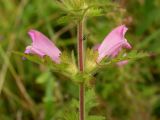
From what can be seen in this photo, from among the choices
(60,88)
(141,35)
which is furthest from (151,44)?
(60,88)

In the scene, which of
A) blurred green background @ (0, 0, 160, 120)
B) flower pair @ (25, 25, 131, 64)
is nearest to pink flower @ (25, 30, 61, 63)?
flower pair @ (25, 25, 131, 64)

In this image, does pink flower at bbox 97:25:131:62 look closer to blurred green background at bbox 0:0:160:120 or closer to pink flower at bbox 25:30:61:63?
pink flower at bbox 25:30:61:63

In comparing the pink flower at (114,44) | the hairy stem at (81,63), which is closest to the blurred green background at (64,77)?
the pink flower at (114,44)

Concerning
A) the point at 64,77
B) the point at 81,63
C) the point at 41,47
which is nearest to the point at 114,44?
the point at 81,63

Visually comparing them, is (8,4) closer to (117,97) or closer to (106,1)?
(117,97)

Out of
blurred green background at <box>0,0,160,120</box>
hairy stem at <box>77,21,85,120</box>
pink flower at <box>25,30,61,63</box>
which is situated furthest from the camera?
blurred green background at <box>0,0,160,120</box>

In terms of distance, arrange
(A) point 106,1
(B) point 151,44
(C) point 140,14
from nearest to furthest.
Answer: (A) point 106,1 < (B) point 151,44 < (C) point 140,14

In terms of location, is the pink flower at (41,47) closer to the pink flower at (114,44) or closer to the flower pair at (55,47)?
the flower pair at (55,47)

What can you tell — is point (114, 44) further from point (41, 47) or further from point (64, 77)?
point (64, 77)
